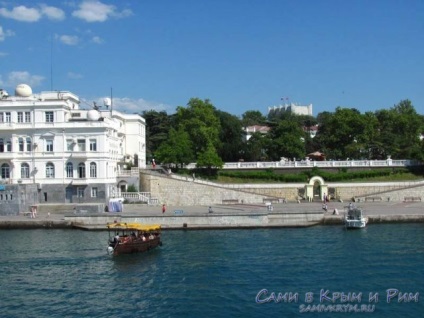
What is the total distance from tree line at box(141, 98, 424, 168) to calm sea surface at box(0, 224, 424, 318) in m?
23.8

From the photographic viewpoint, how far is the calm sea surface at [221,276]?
2406cm

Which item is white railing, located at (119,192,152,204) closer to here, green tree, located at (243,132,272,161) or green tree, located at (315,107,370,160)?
green tree, located at (243,132,272,161)

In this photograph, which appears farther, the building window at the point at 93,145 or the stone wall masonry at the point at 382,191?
the stone wall masonry at the point at 382,191

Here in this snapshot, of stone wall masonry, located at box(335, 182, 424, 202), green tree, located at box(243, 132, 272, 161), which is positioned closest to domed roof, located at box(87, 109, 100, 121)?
stone wall masonry, located at box(335, 182, 424, 202)

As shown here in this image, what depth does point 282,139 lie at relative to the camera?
234 ft

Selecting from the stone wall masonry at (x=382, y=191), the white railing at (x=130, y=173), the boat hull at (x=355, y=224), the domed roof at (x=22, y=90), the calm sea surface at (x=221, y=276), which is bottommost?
the calm sea surface at (x=221, y=276)

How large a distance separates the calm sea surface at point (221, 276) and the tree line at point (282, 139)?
78.2 ft

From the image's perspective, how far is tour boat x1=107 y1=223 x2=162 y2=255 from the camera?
34.7 m

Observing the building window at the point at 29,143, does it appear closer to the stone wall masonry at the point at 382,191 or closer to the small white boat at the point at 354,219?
the small white boat at the point at 354,219

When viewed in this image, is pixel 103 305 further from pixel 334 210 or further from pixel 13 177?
pixel 13 177

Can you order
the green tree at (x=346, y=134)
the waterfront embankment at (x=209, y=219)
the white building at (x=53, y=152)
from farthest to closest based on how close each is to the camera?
the green tree at (x=346, y=134) → the white building at (x=53, y=152) → the waterfront embankment at (x=209, y=219)

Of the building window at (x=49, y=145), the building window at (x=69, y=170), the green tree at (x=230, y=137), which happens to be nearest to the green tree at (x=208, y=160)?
the green tree at (x=230, y=137)

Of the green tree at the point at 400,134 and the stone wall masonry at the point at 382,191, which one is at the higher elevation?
the green tree at the point at 400,134

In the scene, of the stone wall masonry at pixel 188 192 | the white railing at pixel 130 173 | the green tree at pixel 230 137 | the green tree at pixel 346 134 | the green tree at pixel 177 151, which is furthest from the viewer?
the green tree at pixel 230 137
